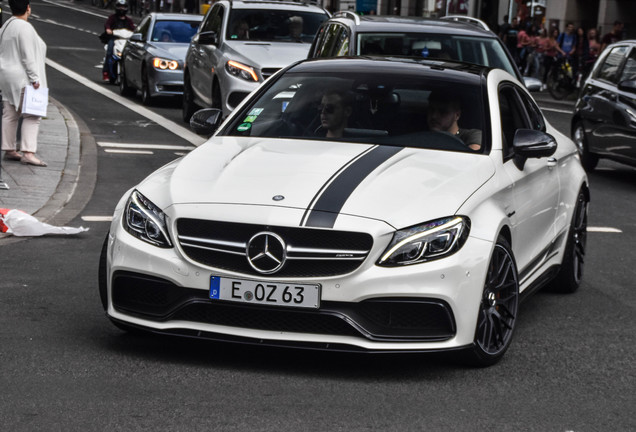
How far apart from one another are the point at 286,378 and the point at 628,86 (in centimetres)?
974

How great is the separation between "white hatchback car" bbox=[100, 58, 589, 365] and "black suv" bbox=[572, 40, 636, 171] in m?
7.98

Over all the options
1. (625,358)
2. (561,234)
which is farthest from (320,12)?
(625,358)

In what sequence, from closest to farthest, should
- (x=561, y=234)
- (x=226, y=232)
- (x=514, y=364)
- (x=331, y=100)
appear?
(x=226, y=232)
(x=514, y=364)
(x=331, y=100)
(x=561, y=234)

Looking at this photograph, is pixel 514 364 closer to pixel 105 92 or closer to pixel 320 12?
pixel 320 12

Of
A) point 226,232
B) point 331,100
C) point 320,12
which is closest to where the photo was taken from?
point 226,232

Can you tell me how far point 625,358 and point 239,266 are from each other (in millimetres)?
2021

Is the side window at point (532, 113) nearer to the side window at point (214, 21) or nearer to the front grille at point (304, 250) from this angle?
the front grille at point (304, 250)

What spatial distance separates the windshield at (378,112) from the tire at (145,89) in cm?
1500

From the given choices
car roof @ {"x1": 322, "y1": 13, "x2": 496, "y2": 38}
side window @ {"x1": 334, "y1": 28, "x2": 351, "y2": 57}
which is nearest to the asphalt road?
car roof @ {"x1": 322, "y1": 13, "x2": 496, "y2": 38}

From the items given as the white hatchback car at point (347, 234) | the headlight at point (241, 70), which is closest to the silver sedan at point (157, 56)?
the headlight at point (241, 70)

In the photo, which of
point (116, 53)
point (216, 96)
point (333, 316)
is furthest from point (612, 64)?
point (116, 53)

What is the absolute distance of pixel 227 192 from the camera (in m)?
5.90

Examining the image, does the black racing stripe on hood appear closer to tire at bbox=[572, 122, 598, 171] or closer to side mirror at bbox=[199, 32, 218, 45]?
tire at bbox=[572, 122, 598, 171]

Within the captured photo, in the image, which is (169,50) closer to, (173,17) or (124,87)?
(173,17)
